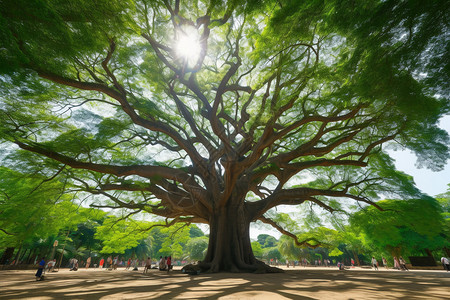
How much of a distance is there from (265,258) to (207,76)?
52316mm

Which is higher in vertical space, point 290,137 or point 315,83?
point 290,137

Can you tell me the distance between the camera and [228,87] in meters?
8.27

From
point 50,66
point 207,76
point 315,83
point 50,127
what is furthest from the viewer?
point 207,76

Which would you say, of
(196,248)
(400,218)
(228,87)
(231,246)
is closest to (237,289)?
(231,246)

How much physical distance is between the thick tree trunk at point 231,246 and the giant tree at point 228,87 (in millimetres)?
52

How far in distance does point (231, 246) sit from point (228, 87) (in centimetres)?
724

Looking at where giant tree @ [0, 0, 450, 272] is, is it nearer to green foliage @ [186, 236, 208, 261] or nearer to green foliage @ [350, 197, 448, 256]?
green foliage @ [350, 197, 448, 256]

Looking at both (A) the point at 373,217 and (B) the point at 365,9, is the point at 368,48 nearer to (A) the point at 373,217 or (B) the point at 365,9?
(B) the point at 365,9

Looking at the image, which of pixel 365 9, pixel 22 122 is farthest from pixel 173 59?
pixel 365 9

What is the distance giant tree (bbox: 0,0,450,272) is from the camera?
3.43m

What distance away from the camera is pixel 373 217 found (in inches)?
407

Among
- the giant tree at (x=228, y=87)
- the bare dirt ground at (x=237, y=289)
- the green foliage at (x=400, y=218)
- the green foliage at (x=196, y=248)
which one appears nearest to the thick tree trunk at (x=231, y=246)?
the giant tree at (x=228, y=87)

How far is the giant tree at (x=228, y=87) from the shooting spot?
3428 millimetres

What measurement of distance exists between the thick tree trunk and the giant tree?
0.05 metres
